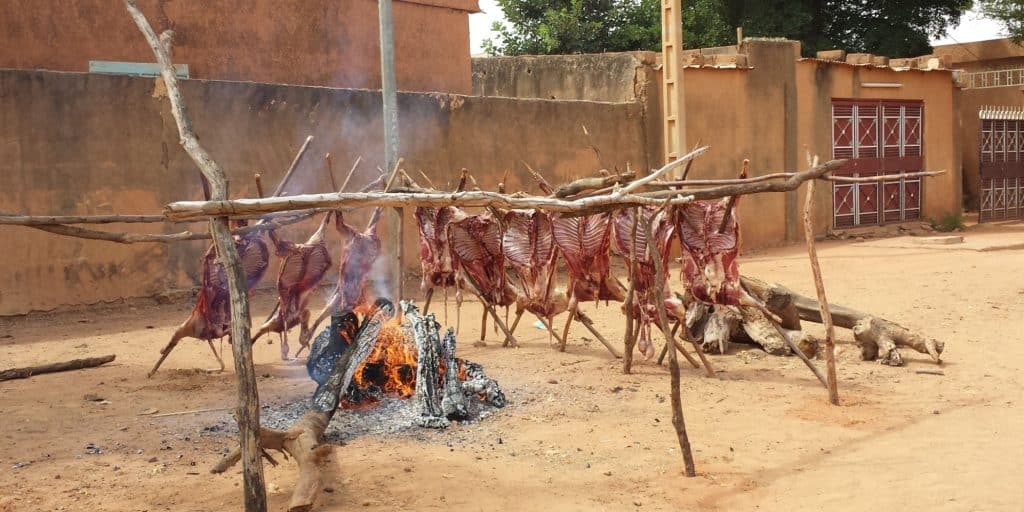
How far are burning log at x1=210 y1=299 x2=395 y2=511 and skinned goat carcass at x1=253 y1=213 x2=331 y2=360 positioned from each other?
910mm

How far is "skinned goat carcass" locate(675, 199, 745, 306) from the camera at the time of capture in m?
6.69

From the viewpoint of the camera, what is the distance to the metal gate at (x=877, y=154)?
18.1 meters

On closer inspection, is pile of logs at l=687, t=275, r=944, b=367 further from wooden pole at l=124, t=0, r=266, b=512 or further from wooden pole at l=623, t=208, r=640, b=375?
wooden pole at l=124, t=0, r=266, b=512

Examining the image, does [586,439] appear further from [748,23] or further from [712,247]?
[748,23]

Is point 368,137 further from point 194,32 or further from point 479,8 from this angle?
point 479,8

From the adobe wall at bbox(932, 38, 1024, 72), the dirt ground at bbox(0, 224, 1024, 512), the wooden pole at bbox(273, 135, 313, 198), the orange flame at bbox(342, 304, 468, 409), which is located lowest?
the dirt ground at bbox(0, 224, 1024, 512)

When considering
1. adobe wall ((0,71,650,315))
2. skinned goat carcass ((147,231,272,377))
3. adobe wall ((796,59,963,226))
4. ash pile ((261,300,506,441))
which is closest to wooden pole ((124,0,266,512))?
ash pile ((261,300,506,441))

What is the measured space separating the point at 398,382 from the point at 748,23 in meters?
21.5

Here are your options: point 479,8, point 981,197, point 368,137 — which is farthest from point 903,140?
point 368,137

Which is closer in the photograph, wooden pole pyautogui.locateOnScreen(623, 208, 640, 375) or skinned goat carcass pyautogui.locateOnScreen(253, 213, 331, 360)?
Answer: wooden pole pyautogui.locateOnScreen(623, 208, 640, 375)

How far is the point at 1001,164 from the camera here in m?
21.8

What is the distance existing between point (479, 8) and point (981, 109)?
38.2ft

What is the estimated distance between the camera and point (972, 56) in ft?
86.6

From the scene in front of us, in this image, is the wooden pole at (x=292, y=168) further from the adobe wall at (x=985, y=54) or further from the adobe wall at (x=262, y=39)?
the adobe wall at (x=985, y=54)
